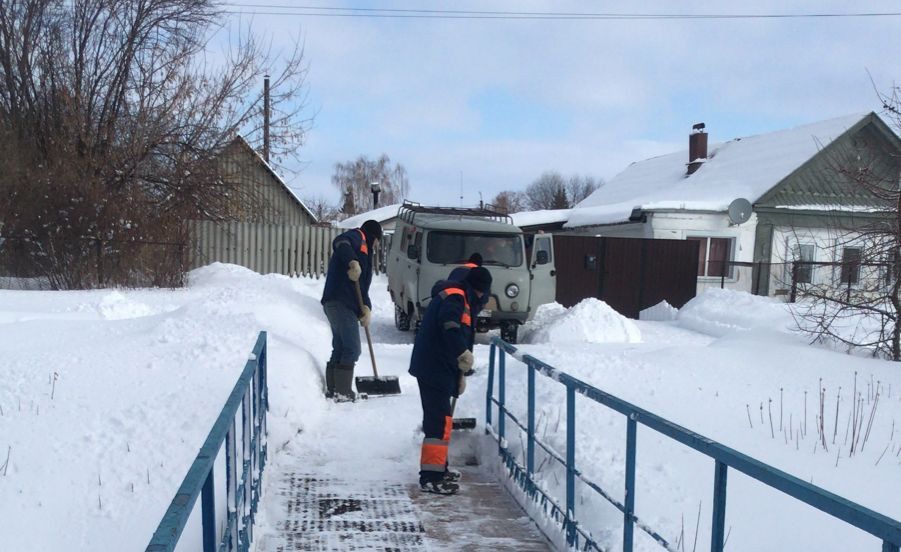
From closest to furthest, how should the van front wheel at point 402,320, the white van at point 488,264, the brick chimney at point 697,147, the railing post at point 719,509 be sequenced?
→ 1. the railing post at point 719,509
2. the white van at point 488,264
3. the van front wheel at point 402,320
4. the brick chimney at point 697,147

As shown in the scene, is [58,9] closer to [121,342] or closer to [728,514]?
[121,342]

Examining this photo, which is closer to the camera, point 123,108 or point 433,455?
point 433,455

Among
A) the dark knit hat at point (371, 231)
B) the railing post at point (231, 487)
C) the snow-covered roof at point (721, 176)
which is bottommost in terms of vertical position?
the railing post at point (231, 487)

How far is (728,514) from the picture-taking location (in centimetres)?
424

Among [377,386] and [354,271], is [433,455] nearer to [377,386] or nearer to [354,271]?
[354,271]

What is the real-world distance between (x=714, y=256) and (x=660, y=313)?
16.5ft

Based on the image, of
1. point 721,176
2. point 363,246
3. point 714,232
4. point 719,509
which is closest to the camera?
point 719,509

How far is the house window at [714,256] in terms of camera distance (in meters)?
Answer: 21.2

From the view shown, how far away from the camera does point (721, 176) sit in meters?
24.5

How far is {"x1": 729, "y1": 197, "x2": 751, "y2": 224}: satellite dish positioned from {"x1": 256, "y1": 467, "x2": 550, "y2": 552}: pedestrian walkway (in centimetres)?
1739

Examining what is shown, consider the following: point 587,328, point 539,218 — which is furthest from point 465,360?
point 539,218

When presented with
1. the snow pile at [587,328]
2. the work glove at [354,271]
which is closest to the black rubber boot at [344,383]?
the work glove at [354,271]

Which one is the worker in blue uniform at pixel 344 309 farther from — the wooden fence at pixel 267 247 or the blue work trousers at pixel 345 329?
the wooden fence at pixel 267 247

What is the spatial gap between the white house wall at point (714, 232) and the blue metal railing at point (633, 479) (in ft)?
50.2
